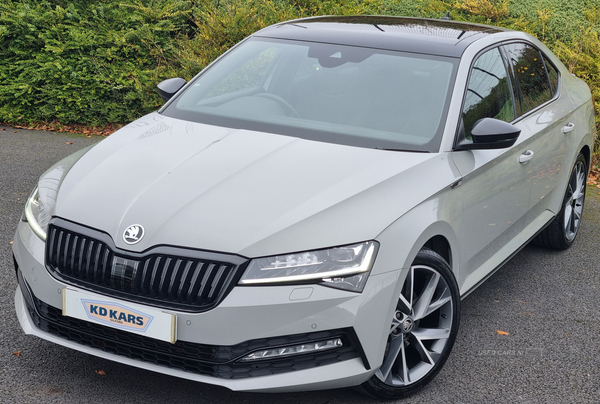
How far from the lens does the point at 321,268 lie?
2783mm

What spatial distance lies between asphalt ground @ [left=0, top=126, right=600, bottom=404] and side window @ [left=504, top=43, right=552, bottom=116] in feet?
4.30

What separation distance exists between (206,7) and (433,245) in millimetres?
7127

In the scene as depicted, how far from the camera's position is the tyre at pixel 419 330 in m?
3.17

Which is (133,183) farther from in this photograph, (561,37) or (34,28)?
(561,37)

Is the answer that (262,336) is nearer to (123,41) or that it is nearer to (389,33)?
(389,33)

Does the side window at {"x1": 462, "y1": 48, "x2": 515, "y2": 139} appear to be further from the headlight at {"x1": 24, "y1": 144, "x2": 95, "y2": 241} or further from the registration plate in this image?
the headlight at {"x1": 24, "y1": 144, "x2": 95, "y2": 241}

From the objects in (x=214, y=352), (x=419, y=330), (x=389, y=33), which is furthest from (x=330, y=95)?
(x=214, y=352)

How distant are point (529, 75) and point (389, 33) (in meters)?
1.15

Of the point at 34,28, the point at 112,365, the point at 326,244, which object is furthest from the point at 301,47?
the point at 34,28

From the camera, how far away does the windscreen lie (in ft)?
12.1

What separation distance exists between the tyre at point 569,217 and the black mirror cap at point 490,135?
2.01 m

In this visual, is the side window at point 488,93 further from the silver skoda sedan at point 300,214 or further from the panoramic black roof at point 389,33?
the panoramic black roof at point 389,33

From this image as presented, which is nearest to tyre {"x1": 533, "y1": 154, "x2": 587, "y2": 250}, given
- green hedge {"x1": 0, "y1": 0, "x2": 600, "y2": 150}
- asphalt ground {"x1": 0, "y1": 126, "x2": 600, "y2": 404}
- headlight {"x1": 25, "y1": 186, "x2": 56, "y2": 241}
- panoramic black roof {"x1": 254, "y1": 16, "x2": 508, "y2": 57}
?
asphalt ground {"x1": 0, "y1": 126, "x2": 600, "y2": 404}

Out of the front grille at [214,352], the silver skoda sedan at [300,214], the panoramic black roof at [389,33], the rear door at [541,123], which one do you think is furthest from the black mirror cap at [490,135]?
the front grille at [214,352]
